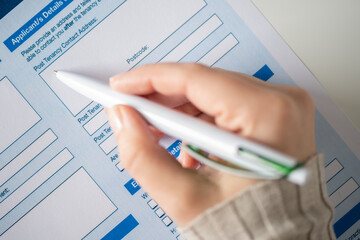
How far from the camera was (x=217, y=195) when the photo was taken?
44cm

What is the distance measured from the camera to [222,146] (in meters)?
0.41

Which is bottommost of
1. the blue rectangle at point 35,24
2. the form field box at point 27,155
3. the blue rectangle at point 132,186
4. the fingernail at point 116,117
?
the blue rectangle at point 132,186

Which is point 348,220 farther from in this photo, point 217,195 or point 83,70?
point 83,70

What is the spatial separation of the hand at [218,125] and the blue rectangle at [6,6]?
26 cm

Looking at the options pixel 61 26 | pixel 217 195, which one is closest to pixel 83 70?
pixel 61 26

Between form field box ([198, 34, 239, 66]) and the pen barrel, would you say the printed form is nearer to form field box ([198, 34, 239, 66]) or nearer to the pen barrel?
form field box ([198, 34, 239, 66])

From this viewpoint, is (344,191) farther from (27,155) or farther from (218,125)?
(27,155)

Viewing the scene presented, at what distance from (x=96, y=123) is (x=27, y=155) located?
4.7 inches

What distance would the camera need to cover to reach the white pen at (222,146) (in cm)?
40

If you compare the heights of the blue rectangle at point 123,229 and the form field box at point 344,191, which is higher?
the blue rectangle at point 123,229

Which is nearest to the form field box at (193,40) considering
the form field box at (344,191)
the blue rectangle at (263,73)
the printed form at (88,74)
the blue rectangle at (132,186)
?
the printed form at (88,74)

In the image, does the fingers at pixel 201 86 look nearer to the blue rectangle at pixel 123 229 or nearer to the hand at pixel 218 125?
the hand at pixel 218 125

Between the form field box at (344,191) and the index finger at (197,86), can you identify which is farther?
the form field box at (344,191)

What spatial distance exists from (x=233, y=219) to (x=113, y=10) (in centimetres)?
37
